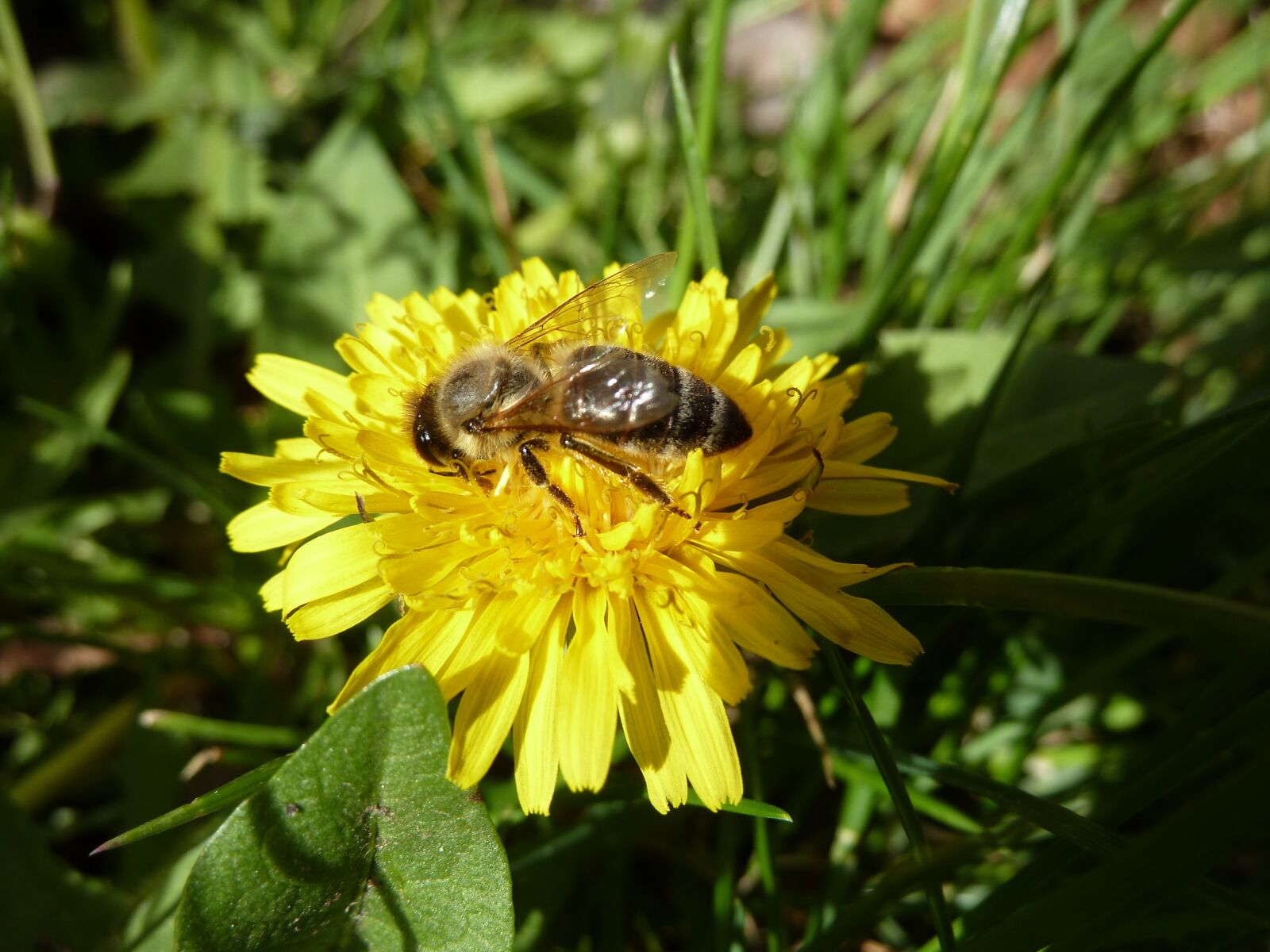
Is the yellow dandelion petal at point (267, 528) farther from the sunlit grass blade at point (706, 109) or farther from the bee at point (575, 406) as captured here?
the sunlit grass blade at point (706, 109)

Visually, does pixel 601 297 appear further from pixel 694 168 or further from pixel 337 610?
pixel 337 610

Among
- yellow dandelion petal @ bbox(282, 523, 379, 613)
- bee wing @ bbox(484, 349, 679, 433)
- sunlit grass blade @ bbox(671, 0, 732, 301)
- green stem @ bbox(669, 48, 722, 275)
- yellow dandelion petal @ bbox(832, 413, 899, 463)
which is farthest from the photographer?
sunlit grass blade @ bbox(671, 0, 732, 301)

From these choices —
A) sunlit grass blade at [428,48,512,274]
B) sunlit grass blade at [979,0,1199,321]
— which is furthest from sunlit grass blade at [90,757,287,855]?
sunlit grass blade at [979,0,1199,321]

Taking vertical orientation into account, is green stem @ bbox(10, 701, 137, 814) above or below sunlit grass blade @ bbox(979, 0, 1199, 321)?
below

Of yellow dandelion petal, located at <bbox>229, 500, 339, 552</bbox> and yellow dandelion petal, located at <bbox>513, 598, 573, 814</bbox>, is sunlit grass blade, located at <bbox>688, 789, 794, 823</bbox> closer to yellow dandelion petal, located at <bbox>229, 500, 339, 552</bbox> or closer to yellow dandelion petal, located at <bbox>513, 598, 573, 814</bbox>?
yellow dandelion petal, located at <bbox>513, 598, 573, 814</bbox>

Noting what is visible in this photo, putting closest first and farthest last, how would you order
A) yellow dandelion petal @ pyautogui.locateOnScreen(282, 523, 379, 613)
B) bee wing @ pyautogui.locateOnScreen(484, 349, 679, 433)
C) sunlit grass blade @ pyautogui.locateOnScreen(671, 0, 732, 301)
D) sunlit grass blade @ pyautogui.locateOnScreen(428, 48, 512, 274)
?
bee wing @ pyautogui.locateOnScreen(484, 349, 679, 433)
yellow dandelion petal @ pyautogui.locateOnScreen(282, 523, 379, 613)
sunlit grass blade @ pyautogui.locateOnScreen(671, 0, 732, 301)
sunlit grass blade @ pyautogui.locateOnScreen(428, 48, 512, 274)

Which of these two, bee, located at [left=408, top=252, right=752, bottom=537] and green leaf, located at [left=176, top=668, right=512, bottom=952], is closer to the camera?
green leaf, located at [left=176, top=668, right=512, bottom=952]

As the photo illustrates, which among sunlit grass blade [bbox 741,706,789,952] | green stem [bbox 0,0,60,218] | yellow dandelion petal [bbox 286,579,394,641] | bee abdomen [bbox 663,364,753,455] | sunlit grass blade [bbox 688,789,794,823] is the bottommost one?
sunlit grass blade [bbox 741,706,789,952]
